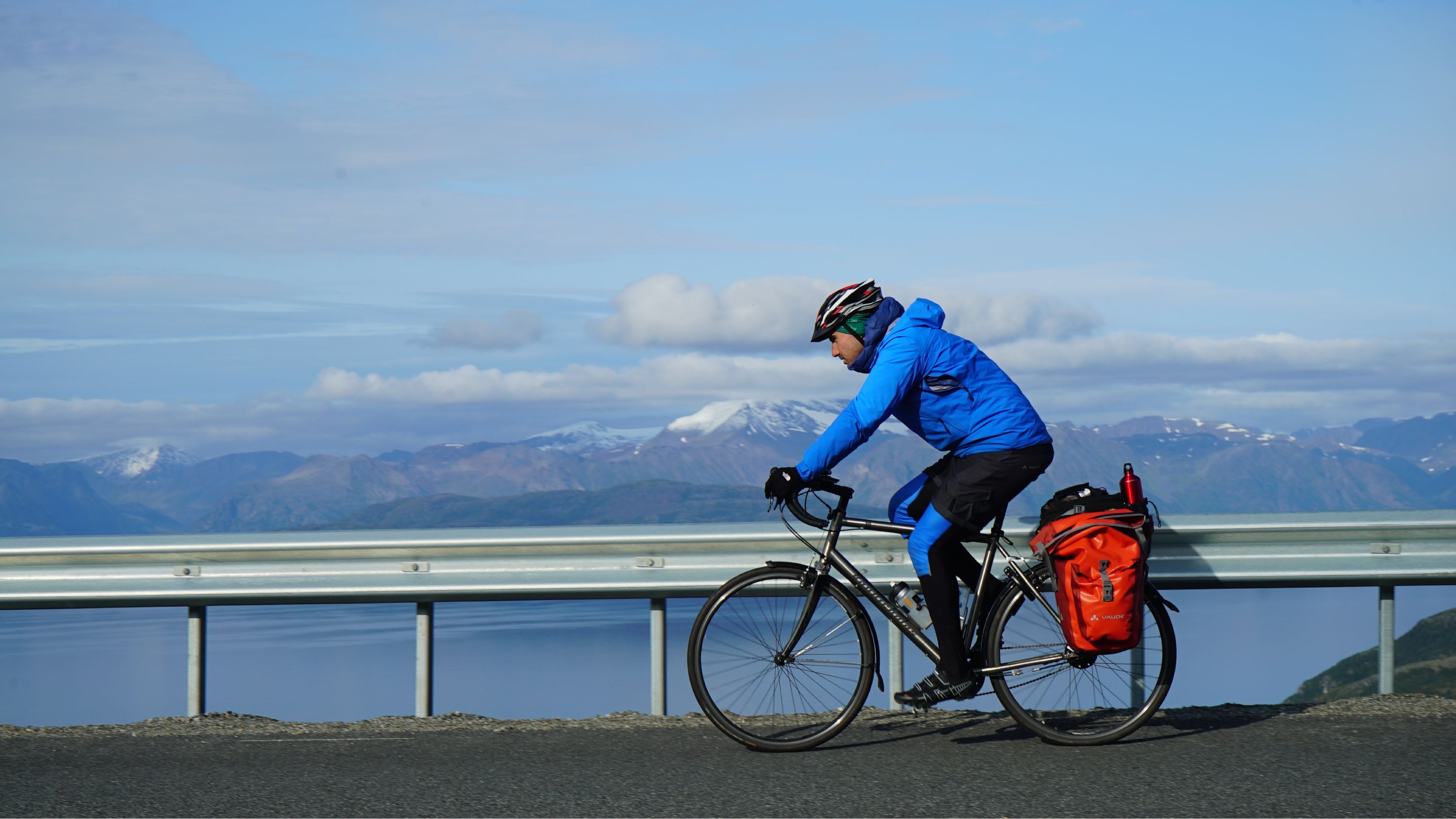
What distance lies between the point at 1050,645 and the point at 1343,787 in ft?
4.00

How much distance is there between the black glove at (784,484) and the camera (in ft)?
15.8

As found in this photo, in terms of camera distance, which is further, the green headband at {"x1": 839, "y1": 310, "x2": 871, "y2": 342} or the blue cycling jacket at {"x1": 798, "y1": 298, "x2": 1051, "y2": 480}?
the green headband at {"x1": 839, "y1": 310, "x2": 871, "y2": 342}

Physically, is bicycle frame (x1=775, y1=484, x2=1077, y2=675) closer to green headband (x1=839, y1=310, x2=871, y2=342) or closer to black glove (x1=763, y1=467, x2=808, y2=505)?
black glove (x1=763, y1=467, x2=808, y2=505)

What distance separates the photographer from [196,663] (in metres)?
5.77

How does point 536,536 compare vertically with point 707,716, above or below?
above

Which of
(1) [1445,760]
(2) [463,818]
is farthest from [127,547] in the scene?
(1) [1445,760]

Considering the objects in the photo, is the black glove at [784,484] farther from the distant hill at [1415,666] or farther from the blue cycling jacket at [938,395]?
the distant hill at [1415,666]

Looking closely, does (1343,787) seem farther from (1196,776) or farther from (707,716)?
(707,716)

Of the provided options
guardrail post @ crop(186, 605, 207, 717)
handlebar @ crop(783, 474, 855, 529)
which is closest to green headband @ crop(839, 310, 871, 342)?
handlebar @ crop(783, 474, 855, 529)

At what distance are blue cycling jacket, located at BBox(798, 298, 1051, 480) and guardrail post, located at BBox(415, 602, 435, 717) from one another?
221 centimetres

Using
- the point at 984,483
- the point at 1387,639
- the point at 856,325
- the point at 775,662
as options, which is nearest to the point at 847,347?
the point at 856,325

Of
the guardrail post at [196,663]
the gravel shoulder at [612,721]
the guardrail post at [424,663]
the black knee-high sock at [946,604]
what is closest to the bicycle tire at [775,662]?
the black knee-high sock at [946,604]

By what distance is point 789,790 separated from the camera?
433 cm

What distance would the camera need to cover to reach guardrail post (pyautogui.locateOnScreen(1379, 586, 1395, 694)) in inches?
217
